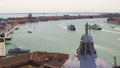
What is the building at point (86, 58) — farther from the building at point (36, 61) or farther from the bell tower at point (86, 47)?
the building at point (36, 61)

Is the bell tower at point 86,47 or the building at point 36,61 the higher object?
the bell tower at point 86,47

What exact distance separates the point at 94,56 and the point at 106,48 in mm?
18880

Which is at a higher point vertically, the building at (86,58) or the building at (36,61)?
the building at (86,58)

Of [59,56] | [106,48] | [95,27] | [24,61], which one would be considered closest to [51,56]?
[59,56]

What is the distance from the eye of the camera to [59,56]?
17.7m

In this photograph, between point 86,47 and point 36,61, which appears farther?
point 36,61

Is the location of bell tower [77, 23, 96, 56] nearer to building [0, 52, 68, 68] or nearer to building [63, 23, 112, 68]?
building [63, 23, 112, 68]

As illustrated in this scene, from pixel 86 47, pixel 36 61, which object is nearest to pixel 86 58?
pixel 86 47

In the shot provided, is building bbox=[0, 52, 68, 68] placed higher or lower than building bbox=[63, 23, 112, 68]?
lower

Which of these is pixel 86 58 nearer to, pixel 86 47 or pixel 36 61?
pixel 86 47

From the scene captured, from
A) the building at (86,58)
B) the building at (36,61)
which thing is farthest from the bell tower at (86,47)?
the building at (36,61)

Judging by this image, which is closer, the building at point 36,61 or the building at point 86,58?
the building at point 86,58

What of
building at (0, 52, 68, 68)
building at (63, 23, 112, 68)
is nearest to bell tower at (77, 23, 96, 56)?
building at (63, 23, 112, 68)

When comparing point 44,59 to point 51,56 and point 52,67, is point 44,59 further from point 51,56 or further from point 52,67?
point 52,67
